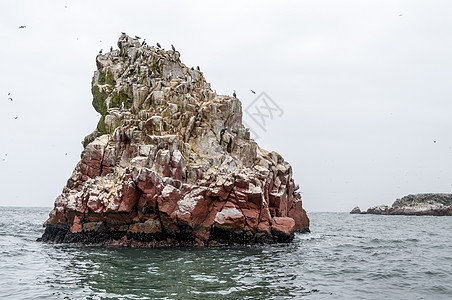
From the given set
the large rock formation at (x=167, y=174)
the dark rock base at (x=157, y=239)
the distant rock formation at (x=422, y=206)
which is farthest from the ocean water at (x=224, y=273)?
the distant rock formation at (x=422, y=206)

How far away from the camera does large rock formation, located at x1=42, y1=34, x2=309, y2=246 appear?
29547mm

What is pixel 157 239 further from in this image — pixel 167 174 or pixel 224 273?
pixel 224 273

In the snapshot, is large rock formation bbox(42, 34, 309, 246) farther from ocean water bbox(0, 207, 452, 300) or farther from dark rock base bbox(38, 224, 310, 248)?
ocean water bbox(0, 207, 452, 300)

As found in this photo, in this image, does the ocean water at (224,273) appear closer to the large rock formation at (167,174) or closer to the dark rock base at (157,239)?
the dark rock base at (157,239)

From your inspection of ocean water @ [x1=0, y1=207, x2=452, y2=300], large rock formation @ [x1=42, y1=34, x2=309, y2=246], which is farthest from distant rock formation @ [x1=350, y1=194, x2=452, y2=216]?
ocean water @ [x1=0, y1=207, x2=452, y2=300]

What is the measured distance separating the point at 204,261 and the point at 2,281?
35.5 feet

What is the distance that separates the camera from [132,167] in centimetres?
3000

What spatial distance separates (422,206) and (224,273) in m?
126

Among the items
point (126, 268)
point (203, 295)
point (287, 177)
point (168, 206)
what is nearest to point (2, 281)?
point (126, 268)

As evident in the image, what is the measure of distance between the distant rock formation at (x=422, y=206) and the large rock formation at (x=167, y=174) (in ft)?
331

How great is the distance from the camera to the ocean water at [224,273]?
54.3 feet

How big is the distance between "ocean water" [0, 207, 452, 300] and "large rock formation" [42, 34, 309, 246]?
84.9 inches

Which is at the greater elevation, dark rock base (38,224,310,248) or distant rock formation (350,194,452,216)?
distant rock formation (350,194,452,216)

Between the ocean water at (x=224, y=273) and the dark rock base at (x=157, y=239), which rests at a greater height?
the dark rock base at (x=157, y=239)
